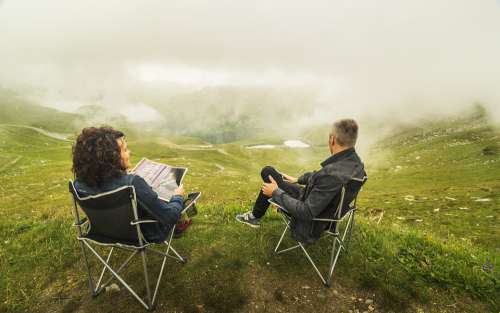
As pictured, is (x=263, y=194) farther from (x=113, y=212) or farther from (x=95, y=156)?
(x=95, y=156)

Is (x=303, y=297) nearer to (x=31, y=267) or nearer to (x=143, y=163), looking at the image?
(x=143, y=163)

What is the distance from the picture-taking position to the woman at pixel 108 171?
4.60 m

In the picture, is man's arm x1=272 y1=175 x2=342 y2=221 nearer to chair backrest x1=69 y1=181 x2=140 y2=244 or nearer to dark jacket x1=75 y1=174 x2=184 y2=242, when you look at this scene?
dark jacket x1=75 y1=174 x2=184 y2=242

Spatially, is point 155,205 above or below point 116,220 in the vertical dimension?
above

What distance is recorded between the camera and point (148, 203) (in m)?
4.96

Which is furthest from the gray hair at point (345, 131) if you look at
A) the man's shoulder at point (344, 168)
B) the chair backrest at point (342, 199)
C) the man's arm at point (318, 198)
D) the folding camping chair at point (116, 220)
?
the folding camping chair at point (116, 220)

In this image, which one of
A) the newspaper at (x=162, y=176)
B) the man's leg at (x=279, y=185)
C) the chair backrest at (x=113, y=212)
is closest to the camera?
the chair backrest at (x=113, y=212)

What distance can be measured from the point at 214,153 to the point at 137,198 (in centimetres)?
12004

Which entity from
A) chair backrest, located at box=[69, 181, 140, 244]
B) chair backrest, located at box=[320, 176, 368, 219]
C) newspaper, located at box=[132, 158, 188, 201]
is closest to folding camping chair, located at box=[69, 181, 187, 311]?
chair backrest, located at box=[69, 181, 140, 244]

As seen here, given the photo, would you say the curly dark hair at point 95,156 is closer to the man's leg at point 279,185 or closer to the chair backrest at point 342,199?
the man's leg at point 279,185

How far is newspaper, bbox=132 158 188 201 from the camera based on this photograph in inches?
235

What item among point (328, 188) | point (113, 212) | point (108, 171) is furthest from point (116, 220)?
point (328, 188)

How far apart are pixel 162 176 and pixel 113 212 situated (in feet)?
5.31

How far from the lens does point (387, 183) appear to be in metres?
65.6
